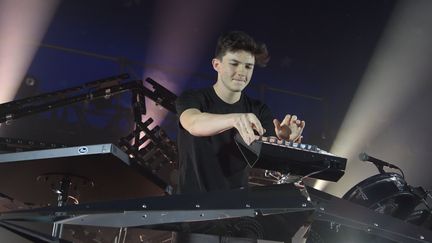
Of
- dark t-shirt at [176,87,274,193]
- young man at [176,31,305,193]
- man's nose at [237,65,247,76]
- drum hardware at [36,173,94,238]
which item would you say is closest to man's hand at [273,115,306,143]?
young man at [176,31,305,193]

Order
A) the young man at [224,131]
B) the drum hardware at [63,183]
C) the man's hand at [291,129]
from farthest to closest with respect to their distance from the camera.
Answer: the drum hardware at [63,183], the young man at [224,131], the man's hand at [291,129]

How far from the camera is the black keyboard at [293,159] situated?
928 mm

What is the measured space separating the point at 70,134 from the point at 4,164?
278 centimetres

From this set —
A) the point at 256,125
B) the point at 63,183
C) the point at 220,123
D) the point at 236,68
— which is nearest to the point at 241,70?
the point at 236,68

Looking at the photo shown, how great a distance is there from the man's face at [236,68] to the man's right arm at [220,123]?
0.16 metres

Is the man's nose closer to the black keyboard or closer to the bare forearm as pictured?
the bare forearm

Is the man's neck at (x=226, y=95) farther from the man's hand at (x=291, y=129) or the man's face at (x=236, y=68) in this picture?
the man's hand at (x=291, y=129)

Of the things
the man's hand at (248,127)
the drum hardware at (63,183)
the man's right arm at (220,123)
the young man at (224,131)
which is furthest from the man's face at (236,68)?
the drum hardware at (63,183)

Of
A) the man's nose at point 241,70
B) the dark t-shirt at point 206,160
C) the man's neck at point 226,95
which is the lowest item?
the dark t-shirt at point 206,160

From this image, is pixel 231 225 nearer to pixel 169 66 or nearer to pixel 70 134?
pixel 70 134

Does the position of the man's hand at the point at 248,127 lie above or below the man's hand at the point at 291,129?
below

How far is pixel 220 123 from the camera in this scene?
3.57ft

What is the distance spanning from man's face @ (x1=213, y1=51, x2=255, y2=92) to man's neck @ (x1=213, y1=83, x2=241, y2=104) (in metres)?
0.03

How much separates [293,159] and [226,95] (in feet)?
1.88
